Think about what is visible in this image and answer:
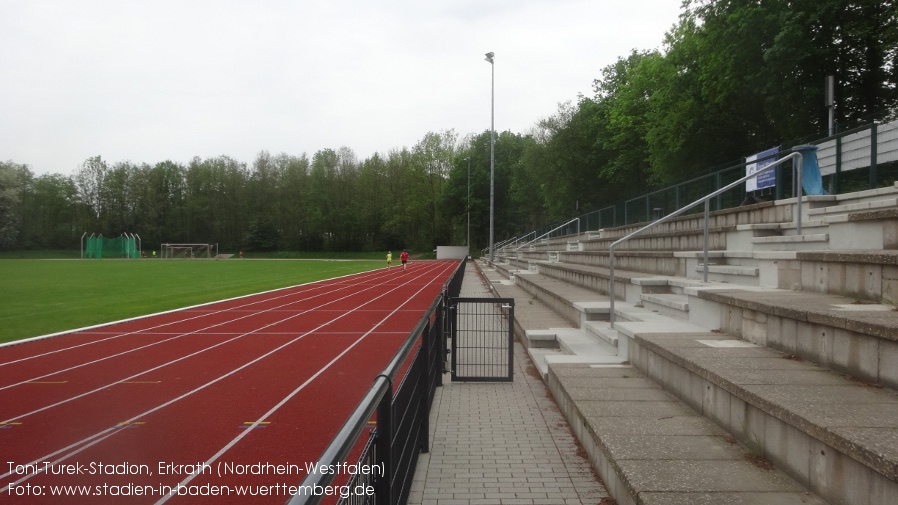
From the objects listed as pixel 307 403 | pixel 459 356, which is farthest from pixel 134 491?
pixel 459 356

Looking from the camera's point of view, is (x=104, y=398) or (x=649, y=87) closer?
(x=104, y=398)

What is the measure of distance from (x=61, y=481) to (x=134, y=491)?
2.63 ft

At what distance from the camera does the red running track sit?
465 centimetres

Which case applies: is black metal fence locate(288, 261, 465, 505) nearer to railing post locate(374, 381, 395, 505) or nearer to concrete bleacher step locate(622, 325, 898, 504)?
railing post locate(374, 381, 395, 505)

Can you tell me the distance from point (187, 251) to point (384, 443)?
95060 mm

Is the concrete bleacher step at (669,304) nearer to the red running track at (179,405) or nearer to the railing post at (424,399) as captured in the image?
the railing post at (424,399)

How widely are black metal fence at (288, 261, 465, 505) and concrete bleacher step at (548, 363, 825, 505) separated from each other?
4.16 feet

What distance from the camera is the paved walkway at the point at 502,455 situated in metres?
3.88

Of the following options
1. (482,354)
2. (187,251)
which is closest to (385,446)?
(482,354)

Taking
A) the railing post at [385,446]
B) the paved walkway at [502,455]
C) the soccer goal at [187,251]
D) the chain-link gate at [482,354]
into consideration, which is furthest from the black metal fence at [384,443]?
the soccer goal at [187,251]

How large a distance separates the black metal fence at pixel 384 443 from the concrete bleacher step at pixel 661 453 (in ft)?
4.16

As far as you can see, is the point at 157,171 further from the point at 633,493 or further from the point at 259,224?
the point at 633,493

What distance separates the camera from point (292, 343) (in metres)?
11.0

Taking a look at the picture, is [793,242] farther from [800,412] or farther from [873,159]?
[800,412]
